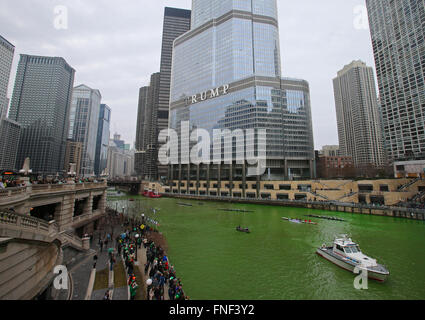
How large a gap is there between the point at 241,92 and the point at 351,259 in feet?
326

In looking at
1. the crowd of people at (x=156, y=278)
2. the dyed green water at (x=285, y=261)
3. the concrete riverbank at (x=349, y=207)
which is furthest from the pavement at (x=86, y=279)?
the concrete riverbank at (x=349, y=207)

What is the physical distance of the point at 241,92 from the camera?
10856 centimetres

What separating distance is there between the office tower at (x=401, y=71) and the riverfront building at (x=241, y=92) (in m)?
38.9

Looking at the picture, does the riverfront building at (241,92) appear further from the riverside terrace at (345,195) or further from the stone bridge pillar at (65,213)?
the stone bridge pillar at (65,213)

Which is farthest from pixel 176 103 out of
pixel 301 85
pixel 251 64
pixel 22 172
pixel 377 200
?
pixel 22 172

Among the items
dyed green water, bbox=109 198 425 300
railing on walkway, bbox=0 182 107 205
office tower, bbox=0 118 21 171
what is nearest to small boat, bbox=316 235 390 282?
dyed green water, bbox=109 198 425 300

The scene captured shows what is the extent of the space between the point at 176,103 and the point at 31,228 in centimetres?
13479

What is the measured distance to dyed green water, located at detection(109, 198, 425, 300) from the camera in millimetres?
16953

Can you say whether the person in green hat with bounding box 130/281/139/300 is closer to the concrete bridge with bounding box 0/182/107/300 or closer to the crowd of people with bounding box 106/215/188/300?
the crowd of people with bounding box 106/215/188/300

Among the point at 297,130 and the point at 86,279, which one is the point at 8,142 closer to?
the point at 297,130

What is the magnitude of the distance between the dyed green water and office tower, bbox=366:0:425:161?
77928 millimetres

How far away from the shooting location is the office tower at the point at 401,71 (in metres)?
92.9

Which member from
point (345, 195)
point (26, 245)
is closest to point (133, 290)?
point (26, 245)
